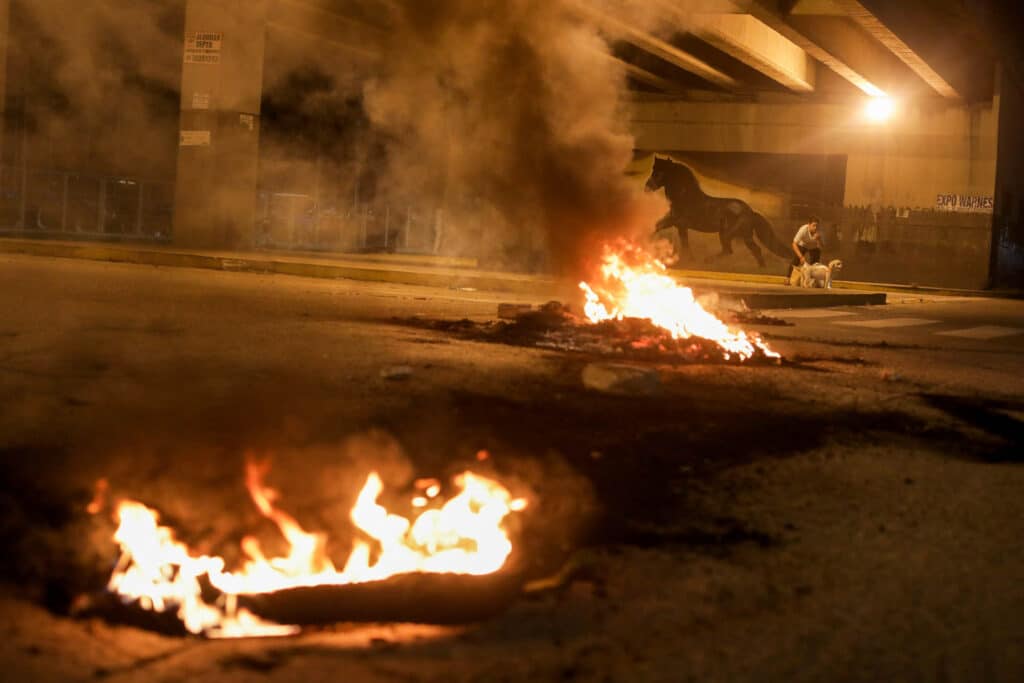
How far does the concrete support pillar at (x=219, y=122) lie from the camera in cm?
1088

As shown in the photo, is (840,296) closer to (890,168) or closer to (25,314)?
Result: (890,168)

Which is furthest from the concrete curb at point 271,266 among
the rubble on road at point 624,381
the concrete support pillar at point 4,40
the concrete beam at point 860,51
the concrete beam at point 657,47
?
the rubble on road at point 624,381

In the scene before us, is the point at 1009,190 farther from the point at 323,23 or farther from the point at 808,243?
the point at 323,23

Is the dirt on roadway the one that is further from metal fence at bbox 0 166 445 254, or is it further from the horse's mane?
the horse's mane

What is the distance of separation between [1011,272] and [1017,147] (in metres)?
3.02

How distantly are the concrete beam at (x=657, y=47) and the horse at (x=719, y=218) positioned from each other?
2.13m

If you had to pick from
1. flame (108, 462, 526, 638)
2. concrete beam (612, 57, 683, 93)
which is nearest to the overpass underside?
concrete beam (612, 57, 683, 93)

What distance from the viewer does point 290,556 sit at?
11.3ft

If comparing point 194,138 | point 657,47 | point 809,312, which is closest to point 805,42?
point 657,47

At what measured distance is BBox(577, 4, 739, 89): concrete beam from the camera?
11.5 meters

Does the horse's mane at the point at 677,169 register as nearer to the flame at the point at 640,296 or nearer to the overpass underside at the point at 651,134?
the overpass underside at the point at 651,134

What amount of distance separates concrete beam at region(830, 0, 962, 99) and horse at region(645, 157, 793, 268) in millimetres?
4534

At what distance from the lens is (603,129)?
10.2m

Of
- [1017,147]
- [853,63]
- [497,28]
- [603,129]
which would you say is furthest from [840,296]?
[1017,147]
